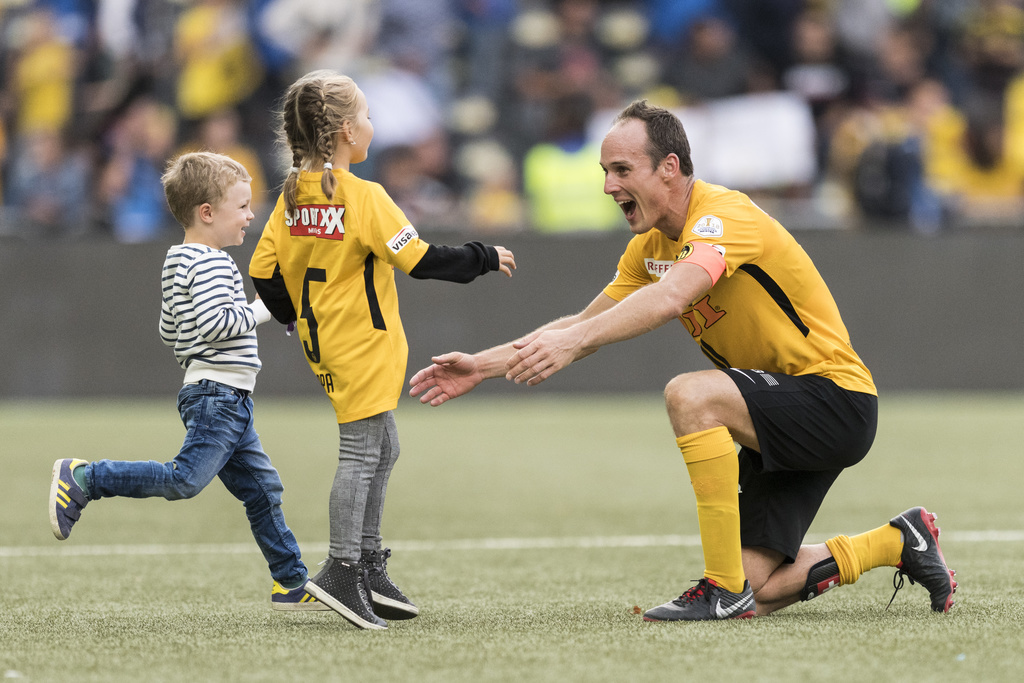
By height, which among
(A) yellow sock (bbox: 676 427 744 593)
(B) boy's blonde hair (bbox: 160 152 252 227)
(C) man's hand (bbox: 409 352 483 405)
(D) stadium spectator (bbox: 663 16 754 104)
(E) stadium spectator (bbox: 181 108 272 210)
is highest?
(D) stadium spectator (bbox: 663 16 754 104)

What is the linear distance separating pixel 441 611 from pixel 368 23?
10.5m

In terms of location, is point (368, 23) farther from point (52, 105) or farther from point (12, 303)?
point (12, 303)

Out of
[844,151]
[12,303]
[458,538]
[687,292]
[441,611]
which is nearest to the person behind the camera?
[687,292]

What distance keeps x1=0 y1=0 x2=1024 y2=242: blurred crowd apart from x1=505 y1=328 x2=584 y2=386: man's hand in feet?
27.4

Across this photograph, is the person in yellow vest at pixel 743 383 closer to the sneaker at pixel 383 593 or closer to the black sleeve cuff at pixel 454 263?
the black sleeve cuff at pixel 454 263

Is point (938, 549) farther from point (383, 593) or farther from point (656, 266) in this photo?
point (383, 593)

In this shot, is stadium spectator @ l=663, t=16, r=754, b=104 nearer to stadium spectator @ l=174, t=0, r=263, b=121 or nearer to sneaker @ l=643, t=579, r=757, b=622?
stadium spectator @ l=174, t=0, r=263, b=121

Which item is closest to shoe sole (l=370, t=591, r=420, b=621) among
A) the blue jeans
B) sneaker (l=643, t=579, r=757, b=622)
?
the blue jeans

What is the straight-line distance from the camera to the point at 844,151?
1265 centimetres

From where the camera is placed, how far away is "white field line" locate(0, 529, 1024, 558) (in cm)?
545

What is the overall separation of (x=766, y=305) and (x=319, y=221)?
1.42 m

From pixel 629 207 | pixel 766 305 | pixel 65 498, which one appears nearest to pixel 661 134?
pixel 629 207

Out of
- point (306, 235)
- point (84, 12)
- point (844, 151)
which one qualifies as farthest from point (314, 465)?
point (84, 12)

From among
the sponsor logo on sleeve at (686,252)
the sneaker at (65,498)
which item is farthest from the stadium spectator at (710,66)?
the sneaker at (65,498)
